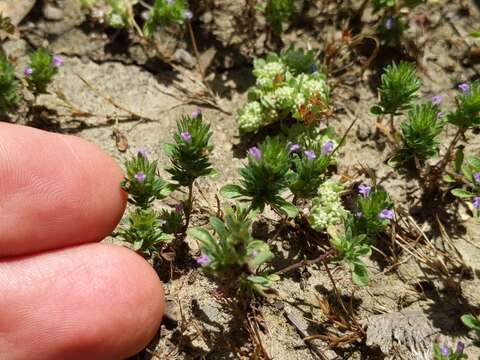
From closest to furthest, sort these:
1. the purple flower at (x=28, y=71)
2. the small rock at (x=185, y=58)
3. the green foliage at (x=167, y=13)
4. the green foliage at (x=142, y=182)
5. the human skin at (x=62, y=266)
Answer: the human skin at (x=62, y=266) < the green foliage at (x=142, y=182) < the purple flower at (x=28, y=71) < the green foliage at (x=167, y=13) < the small rock at (x=185, y=58)

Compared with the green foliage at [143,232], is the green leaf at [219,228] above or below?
above

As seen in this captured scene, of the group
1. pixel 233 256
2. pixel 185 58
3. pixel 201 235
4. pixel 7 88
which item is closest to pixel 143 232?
pixel 201 235

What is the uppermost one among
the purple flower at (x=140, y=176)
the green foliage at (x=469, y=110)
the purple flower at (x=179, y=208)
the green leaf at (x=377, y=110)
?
the green foliage at (x=469, y=110)

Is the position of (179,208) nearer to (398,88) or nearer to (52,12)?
(398,88)

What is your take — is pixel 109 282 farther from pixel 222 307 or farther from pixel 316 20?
pixel 316 20

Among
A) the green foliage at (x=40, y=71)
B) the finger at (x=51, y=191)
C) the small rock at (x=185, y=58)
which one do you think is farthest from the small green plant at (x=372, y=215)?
the green foliage at (x=40, y=71)

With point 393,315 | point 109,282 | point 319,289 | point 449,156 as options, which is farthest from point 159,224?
point 449,156

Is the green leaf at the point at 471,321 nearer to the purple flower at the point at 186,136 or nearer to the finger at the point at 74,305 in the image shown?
the finger at the point at 74,305
